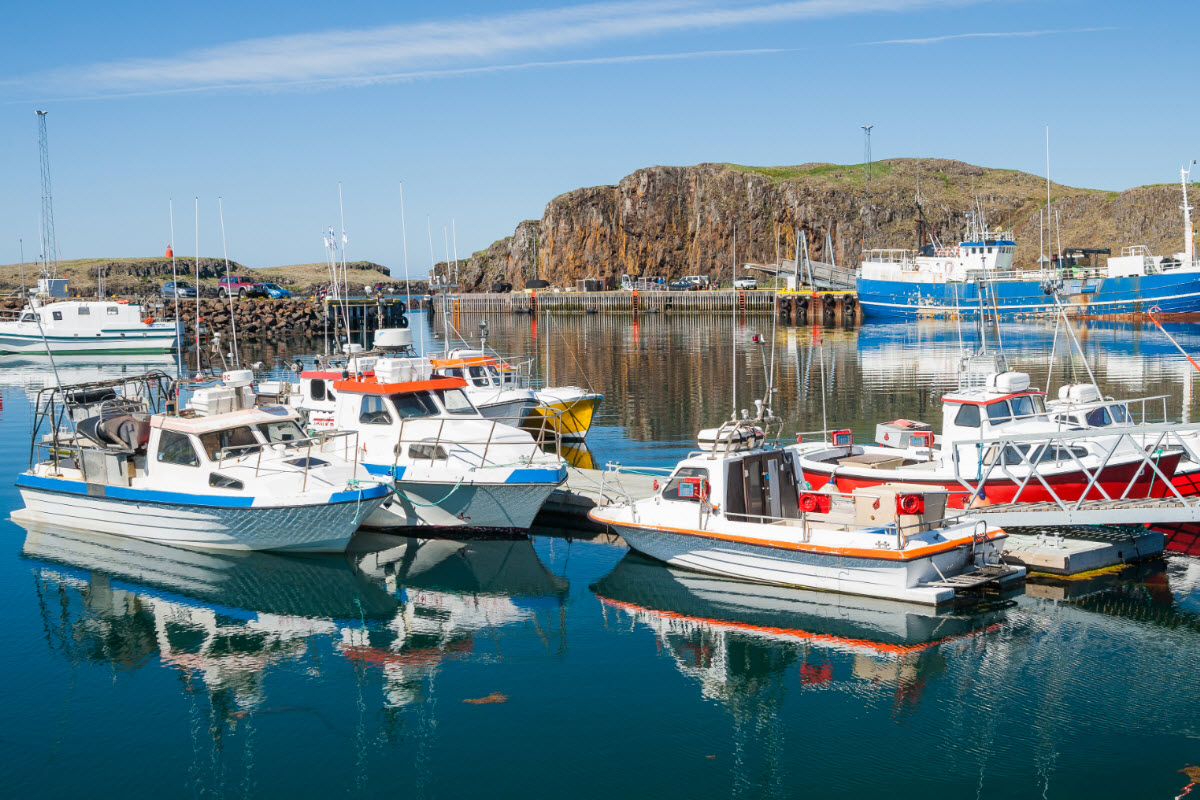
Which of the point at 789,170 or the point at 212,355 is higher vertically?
the point at 789,170

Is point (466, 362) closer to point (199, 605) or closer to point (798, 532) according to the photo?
point (199, 605)

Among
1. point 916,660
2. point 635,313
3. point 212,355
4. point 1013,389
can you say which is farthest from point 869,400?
point 635,313

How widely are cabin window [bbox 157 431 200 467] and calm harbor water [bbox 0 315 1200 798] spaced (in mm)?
1884

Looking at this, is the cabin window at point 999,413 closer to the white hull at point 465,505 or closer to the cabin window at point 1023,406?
the cabin window at point 1023,406

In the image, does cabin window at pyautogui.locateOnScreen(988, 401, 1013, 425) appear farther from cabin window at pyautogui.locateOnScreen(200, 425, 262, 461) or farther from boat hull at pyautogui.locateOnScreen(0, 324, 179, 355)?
boat hull at pyautogui.locateOnScreen(0, 324, 179, 355)

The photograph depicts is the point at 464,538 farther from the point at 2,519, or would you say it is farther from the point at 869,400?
the point at 869,400

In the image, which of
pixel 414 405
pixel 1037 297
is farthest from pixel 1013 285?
pixel 414 405

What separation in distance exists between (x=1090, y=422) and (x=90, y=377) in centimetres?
4902

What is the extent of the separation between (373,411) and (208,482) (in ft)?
13.2

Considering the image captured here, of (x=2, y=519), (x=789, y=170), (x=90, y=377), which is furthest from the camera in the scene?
(x=789, y=170)

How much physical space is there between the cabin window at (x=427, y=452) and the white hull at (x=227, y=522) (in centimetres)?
232

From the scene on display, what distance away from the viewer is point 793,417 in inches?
1382

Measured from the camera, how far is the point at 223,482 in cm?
1877

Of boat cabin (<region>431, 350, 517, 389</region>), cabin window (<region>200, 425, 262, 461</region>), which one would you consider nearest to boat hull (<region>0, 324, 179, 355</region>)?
boat cabin (<region>431, 350, 517, 389</region>)
